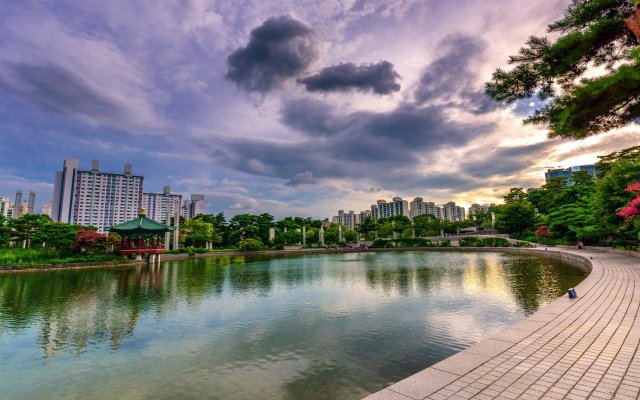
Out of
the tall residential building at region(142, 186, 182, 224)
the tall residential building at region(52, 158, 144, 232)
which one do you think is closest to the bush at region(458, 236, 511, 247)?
the tall residential building at region(52, 158, 144, 232)

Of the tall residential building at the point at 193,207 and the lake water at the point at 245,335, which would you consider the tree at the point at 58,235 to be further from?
the tall residential building at the point at 193,207

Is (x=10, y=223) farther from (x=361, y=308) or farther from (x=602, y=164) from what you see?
(x=602, y=164)

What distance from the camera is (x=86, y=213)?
11462cm

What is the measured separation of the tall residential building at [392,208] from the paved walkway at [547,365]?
134 metres

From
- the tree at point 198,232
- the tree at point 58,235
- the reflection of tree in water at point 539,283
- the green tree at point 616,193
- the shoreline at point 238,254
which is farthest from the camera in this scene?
the tree at point 198,232

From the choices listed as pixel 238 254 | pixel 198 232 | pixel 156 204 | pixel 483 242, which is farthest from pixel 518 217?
pixel 156 204

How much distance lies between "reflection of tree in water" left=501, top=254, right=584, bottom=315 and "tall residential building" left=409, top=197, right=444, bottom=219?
4692 inches

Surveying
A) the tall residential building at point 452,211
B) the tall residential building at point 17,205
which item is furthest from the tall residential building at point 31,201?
the tall residential building at point 452,211

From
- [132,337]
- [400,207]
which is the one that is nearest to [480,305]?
[132,337]

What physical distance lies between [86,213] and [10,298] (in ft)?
406

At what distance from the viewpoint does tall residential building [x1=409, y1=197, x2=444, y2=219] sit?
5476 inches

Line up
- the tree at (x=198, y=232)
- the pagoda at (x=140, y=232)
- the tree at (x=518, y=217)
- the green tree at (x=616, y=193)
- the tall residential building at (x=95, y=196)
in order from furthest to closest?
the tall residential building at (x=95, y=196)
the tree at (x=198, y=232)
the tree at (x=518, y=217)
the pagoda at (x=140, y=232)
the green tree at (x=616, y=193)

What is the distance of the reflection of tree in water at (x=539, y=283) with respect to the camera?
35.6ft

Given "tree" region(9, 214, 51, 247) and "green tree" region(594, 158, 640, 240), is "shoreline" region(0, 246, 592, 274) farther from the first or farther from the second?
"tree" region(9, 214, 51, 247)
